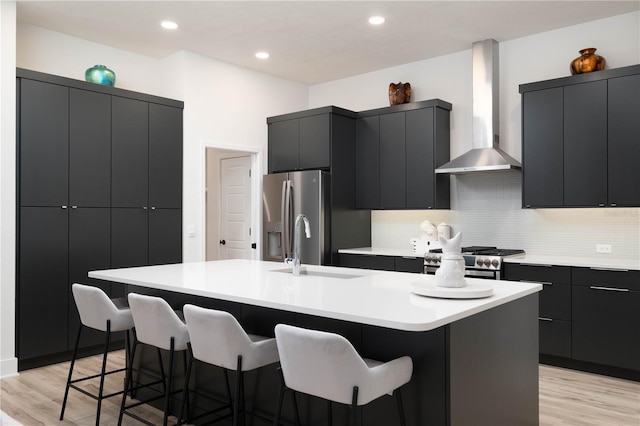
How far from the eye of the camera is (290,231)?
229 inches

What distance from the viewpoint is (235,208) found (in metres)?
6.74

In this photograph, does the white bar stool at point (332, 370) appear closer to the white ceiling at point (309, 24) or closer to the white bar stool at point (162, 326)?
the white bar stool at point (162, 326)

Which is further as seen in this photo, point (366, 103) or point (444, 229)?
point (366, 103)

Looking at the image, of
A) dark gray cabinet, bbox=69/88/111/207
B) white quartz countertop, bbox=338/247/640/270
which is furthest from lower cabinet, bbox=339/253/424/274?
dark gray cabinet, bbox=69/88/111/207

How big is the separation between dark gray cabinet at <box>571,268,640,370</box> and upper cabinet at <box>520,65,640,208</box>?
642mm

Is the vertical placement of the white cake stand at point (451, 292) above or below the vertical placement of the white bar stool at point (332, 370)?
above

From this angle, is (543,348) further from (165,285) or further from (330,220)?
(165,285)

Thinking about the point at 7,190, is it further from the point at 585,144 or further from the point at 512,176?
the point at 585,144

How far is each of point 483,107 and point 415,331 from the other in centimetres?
365

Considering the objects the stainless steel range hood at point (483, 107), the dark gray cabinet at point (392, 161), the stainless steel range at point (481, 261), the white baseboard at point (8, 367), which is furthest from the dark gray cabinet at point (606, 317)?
the white baseboard at point (8, 367)

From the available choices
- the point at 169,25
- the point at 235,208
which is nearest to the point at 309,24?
the point at 169,25

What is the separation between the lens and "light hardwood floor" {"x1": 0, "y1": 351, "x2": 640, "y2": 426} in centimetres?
327

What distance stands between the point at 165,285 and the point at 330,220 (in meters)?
2.99

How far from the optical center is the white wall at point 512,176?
4.61m
